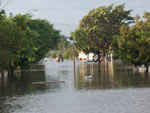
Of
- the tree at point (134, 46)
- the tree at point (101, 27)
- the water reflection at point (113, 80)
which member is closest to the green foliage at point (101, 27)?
the tree at point (101, 27)

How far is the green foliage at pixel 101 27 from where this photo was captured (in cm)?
11388

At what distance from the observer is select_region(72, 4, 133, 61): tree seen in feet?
374

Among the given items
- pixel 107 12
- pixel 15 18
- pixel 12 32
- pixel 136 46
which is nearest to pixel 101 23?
pixel 107 12

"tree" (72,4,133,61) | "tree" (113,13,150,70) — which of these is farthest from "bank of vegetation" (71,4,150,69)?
"tree" (113,13,150,70)

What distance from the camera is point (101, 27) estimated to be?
373 ft

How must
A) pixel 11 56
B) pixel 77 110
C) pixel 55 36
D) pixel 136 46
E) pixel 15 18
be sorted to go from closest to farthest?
pixel 77 110 → pixel 11 56 → pixel 15 18 → pixel 136 46 → pixel 55 36

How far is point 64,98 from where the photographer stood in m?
26.3

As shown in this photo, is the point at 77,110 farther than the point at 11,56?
No

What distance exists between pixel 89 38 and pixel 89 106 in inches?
3672

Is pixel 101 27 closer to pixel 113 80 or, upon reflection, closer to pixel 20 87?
pixel 113 80

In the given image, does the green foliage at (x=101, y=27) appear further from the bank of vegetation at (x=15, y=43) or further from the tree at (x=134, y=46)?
the bank of vegetation at (x=15, y=43)

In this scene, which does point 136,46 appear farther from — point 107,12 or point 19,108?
point 107,12

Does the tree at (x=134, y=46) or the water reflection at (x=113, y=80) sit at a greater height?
the tree at (x=134, y=46)

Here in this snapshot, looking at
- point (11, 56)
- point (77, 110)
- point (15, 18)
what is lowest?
point (77, 110)
